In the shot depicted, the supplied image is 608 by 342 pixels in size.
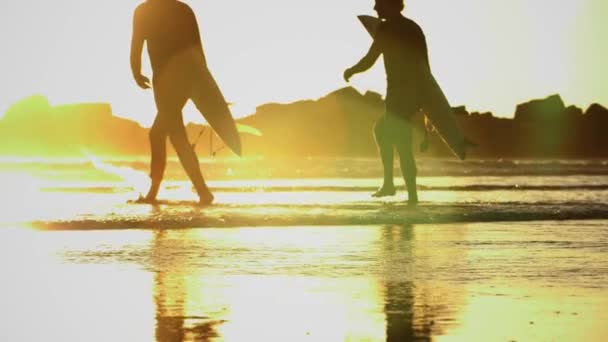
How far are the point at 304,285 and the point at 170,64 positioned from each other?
7681mm

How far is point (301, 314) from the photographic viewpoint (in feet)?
24.2

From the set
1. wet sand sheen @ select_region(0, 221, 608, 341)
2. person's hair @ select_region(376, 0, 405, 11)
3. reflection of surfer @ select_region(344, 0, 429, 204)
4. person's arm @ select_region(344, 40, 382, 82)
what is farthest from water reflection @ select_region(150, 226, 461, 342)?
person's hair @ select_region(376, 0, 405, 11)

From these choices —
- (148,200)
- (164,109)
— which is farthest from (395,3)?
(148,200)

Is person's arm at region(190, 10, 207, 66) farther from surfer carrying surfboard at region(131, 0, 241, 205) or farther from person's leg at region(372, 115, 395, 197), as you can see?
person's leg at region(372, 115, 395, 197)

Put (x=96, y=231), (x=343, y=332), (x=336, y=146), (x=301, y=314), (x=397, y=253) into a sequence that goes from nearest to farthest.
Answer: (x=343, y=332), (x=301, y=314), (x=397, y=253), (x=96, y=231), (x=336, y=146)

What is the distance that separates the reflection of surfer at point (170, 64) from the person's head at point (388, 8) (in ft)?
7.01

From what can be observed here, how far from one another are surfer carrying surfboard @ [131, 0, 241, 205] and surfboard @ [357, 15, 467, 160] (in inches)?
86.6

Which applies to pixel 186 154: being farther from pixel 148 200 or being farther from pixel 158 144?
pixel 148 200

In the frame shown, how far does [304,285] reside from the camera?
8.62 meters

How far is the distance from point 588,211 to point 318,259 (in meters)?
6.10

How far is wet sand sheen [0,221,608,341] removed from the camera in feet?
22.5

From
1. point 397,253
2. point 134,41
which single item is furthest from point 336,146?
point 397,253

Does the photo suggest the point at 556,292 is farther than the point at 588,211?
No

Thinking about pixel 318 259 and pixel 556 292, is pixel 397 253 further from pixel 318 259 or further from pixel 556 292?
pixel 556 292
